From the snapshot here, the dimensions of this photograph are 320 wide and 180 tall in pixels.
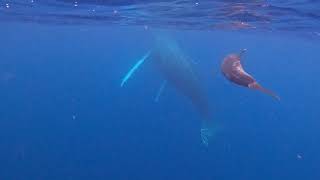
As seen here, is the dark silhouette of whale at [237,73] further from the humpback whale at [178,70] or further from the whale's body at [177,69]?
the whale's body at [177,69]

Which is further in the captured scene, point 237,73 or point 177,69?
point 177,69

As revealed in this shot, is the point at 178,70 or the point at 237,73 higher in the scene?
the point at 237,73

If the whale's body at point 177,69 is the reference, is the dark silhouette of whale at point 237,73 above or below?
above

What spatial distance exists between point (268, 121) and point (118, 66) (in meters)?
41.2

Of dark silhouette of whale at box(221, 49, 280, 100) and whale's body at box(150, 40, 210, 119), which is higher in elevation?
dark silhouette of whale at box(221, 49, 280, 100)

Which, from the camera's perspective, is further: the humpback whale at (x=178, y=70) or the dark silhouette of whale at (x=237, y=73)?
the humpback whale at (x=178, y=70)

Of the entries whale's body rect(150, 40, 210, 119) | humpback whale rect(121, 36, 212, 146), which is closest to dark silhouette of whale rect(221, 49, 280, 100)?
humpback whale rect(121, 36, 212, 146)

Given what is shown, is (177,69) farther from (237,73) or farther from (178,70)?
(237,73)

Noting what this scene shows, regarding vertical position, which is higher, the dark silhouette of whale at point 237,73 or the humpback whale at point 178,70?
the dark silhouette of whale at point 237,73

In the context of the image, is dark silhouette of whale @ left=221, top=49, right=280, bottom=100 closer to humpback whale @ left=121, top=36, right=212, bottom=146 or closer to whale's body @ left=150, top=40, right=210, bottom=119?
humpback whale @ left=121, top=36, right=212, bottom=146

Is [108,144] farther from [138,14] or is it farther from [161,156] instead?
[138,14]

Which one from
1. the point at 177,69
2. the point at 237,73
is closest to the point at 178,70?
the point at 177,69

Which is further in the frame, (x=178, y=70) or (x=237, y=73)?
(x=178, y=70)

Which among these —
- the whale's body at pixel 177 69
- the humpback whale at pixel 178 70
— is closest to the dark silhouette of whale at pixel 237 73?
the humpback whale at pixel 178 70
